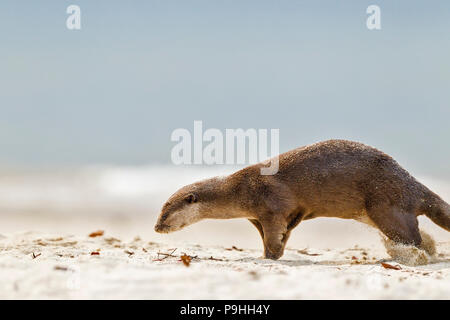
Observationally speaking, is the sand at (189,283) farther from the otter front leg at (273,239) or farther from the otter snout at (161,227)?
Result: the otter snout at (161,227)

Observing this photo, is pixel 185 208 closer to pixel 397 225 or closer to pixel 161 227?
pixel 161 227

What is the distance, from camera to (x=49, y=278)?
5.37 meters

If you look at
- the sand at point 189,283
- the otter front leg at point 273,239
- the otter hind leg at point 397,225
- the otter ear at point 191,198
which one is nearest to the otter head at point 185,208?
the otter ear at point 191,198

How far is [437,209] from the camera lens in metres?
9.27

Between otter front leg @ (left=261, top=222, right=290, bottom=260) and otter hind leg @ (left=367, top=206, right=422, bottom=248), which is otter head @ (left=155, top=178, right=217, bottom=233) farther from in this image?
otter hind leg @ (left=367, top=206, right=422, bottom=248)

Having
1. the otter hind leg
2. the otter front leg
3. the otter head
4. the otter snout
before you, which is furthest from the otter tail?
the otter snout

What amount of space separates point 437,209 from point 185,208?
4.09 meters

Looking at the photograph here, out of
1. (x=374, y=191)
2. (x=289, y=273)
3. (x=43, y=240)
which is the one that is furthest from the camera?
(x=43, y=240)
